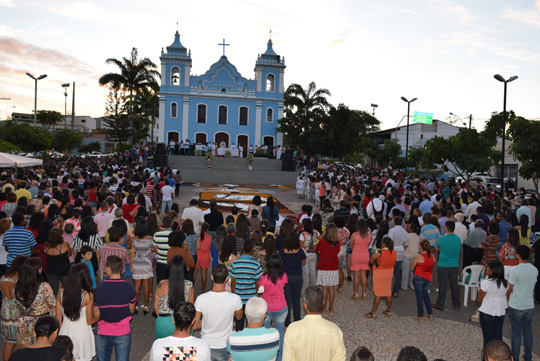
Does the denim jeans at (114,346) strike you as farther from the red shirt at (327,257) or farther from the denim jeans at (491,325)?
the denim jeans at (491,325)

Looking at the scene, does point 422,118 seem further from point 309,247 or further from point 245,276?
point 245,276

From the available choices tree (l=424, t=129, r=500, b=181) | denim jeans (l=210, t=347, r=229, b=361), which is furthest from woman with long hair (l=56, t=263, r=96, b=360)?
tree (l=424, t=129, r=500, b=181)

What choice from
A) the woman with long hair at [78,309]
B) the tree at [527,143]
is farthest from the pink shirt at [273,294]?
the tree at [527,143]

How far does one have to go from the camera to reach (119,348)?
4.66 meters

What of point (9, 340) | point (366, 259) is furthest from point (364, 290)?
point (9, 340)

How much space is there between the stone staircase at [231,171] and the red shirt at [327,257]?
24755 mm

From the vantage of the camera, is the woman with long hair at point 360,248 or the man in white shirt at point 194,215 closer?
the woman with long hair at point 360,248

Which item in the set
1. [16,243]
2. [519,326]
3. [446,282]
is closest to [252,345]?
[519,326]

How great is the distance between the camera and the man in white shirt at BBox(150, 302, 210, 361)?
3555 mm

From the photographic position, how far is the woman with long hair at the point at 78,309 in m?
4.50

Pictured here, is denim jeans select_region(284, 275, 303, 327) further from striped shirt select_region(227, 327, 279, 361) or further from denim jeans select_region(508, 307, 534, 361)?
denim jeans select_region(508, 307, 534, 361)

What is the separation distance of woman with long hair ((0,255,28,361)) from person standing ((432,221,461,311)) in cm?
663

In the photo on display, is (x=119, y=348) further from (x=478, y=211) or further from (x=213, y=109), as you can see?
(x=213, y=109)

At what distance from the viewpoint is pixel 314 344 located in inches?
145
